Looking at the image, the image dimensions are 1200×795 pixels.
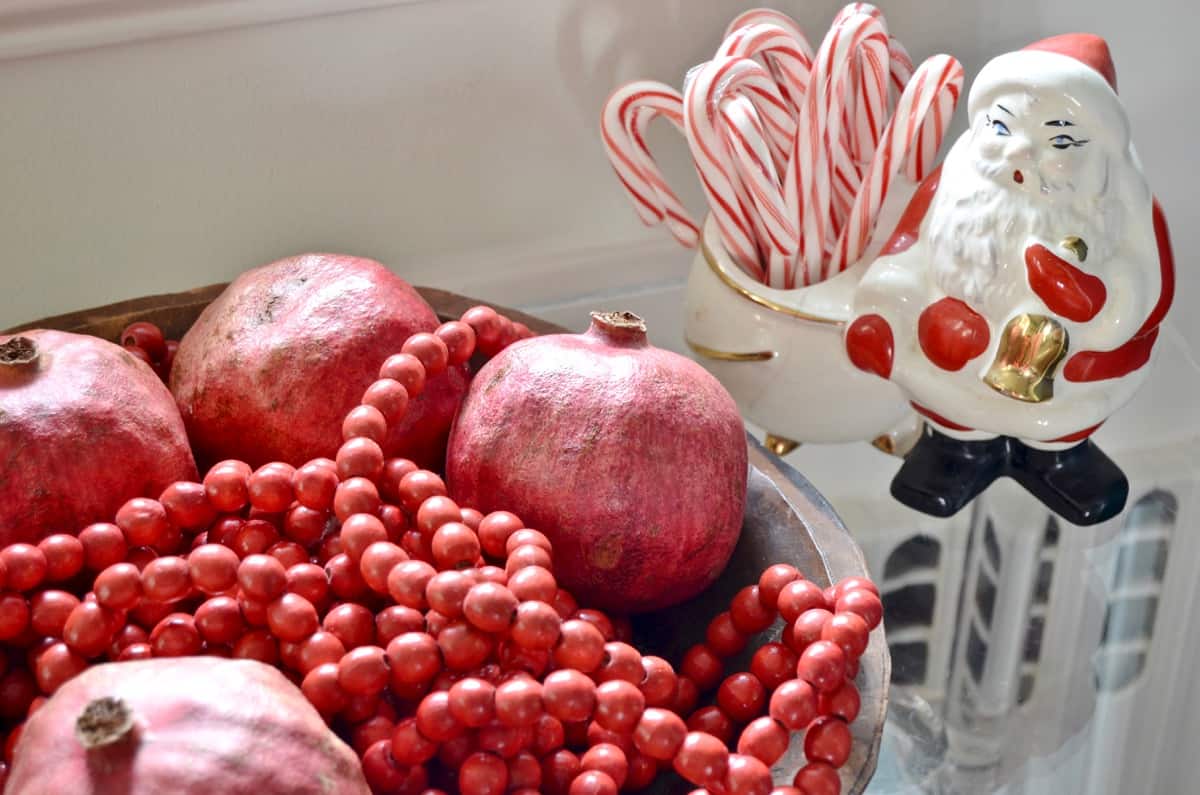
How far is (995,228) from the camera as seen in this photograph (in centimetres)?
53

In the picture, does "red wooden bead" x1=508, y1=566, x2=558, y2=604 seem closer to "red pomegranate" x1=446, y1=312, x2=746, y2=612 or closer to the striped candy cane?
"red pomegranate" x1=446, y1=312, x2=746, y2=612

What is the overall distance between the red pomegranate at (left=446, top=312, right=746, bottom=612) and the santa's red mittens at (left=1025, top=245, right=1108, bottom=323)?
140 millimetres

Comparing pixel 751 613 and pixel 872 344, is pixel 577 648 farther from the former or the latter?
pixel 872 344

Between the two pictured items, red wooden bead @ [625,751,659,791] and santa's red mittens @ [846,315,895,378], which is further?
santa's red mittens @ [846,315,895,378]

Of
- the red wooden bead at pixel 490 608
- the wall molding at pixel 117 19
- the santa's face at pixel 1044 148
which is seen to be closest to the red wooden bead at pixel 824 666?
Answer: the red wooden bead at pixel 490 608

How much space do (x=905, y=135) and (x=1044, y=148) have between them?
11cm

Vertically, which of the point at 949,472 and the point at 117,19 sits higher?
the point at 117,19

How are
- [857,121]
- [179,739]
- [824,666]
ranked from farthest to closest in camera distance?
[857,121]
[824,666]
[179,739]

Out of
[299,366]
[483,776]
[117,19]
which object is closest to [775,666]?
[483,776]

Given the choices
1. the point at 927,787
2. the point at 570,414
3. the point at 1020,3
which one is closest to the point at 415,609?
the point at 570,414

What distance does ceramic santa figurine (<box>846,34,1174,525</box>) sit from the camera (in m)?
0.50

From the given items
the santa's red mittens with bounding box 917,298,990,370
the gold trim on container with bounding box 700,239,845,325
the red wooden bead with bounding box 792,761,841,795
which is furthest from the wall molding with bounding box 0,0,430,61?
the red wooden bead with bounding box 792,761,841,795

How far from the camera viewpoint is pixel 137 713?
342mm

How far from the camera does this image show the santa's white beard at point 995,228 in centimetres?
51
